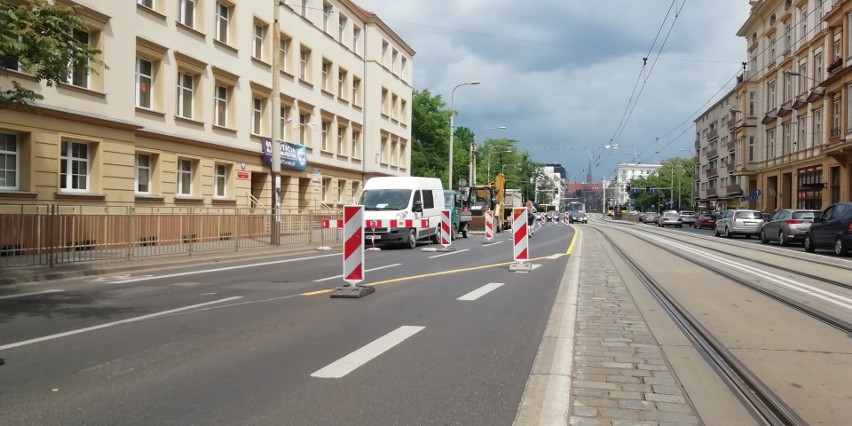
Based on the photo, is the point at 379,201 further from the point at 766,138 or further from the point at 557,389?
the point at 766,138

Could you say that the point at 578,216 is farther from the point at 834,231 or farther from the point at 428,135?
the point at 834,231

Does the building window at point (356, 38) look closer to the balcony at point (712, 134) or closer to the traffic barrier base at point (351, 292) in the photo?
the traffic barrier base at point (351, 292)

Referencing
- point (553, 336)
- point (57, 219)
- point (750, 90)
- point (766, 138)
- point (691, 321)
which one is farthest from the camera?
point (750, 90)

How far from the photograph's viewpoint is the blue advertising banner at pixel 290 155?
27891mm

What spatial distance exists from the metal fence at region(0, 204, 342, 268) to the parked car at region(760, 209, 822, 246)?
18.5 meters

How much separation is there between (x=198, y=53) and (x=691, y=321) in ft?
68.2

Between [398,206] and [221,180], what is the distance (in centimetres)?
878

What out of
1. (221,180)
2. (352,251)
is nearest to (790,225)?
(352,251)

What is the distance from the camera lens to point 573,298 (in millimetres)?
9016

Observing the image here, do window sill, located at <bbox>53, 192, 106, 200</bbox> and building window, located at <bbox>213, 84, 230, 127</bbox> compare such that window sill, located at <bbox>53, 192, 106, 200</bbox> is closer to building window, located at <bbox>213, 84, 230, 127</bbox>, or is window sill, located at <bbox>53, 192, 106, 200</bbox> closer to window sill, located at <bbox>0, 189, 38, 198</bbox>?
window sill, located at <bbox>0, 189, 38, 198</bbox>

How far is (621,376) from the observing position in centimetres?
481

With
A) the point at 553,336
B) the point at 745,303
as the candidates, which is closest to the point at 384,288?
the point at 553,336

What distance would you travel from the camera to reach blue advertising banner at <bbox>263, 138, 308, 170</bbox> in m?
27.9

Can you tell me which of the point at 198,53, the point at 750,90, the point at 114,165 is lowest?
the point at 114,165
